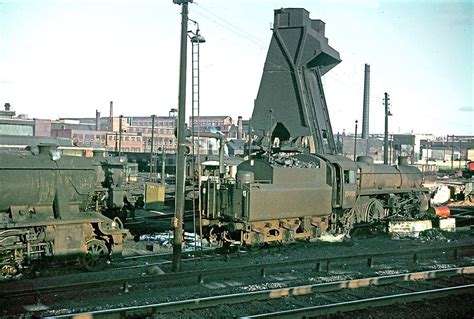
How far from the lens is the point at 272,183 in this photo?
14.4 meters

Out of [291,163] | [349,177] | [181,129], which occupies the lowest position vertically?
[349,177]

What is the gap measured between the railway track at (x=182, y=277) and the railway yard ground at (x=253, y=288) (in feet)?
0.06

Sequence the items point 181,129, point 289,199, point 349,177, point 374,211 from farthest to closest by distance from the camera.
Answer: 1. point 374,211
2. point 349,177
3. point 289,199
4. point 181,129

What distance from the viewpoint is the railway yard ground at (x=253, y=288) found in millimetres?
7914

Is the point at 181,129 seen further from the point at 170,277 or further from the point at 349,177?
the point at 349,177

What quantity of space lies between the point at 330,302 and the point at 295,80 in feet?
48.5

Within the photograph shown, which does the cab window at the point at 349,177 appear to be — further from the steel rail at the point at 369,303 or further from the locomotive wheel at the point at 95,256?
the locomotive wheel at the point at 95,256

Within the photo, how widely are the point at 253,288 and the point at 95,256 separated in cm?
464

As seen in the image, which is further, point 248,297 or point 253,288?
point 253,288

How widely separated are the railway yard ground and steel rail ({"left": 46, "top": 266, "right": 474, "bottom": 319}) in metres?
0.02

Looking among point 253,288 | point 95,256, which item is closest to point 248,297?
point 253,288

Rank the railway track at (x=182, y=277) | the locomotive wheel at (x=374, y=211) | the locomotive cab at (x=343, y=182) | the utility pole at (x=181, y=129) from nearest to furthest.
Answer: the railway track at (x=182, y=277) < the utility pole at (x=181, y=129) < the locomotive cab at (x=343, y=182) < the locomotive wheel at (x=374, y=211)

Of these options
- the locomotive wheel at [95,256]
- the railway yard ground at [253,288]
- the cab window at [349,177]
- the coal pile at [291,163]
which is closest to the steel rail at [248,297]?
the railway yard ground at [253,288]

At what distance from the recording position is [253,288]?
946 cm
